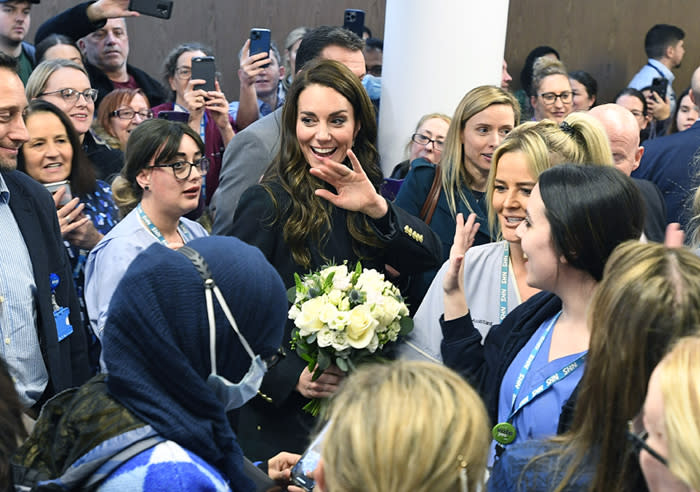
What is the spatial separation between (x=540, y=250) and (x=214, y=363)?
87 centimetres

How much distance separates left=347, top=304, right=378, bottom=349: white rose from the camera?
228 cm

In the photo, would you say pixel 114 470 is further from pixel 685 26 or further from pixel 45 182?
pixel 685 26

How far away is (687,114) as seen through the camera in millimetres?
6500

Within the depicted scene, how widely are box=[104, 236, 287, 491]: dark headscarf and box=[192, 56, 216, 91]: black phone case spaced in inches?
123

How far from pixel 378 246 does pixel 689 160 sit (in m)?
2.37

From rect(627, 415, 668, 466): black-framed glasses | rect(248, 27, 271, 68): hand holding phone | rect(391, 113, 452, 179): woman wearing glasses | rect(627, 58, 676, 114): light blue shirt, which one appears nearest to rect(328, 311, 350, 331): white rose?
rect(627, 415, 668, 466): black-framed glasses

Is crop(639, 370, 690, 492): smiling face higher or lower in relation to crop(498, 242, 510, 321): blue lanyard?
higher

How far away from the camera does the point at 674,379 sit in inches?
47.6

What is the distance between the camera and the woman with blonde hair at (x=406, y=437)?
3.88ft

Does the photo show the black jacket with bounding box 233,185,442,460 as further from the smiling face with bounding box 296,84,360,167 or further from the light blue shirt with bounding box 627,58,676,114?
the light blue shirt with bounding box 627,58,676,114

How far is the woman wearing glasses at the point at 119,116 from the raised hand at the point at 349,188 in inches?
85.0

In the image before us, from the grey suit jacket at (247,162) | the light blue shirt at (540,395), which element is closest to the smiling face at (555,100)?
the grey suit jacket at (247,162)

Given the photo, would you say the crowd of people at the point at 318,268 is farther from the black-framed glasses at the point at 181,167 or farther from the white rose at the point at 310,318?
the white rose at the point at 310,318

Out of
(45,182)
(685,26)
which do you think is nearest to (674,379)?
(45,182)
